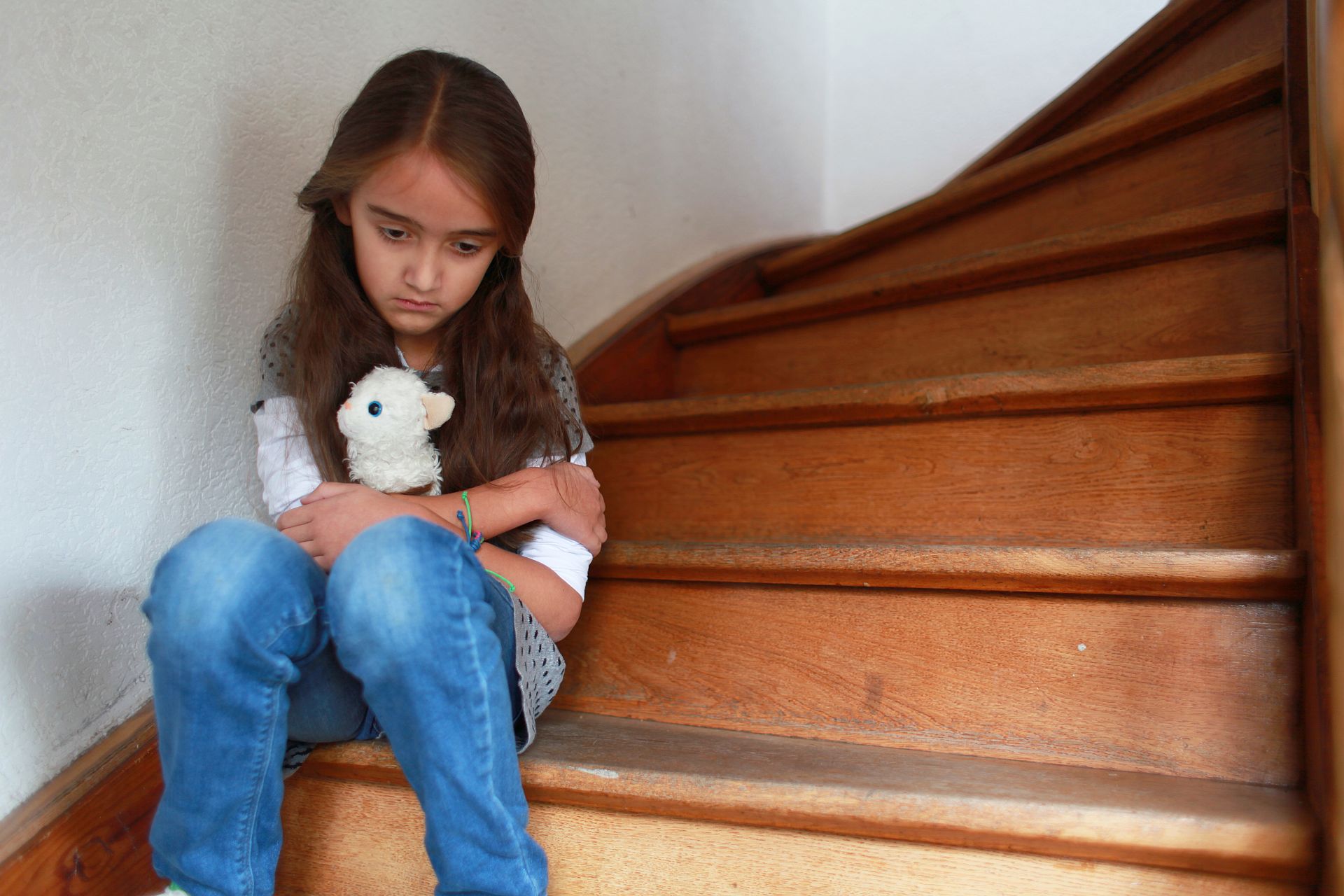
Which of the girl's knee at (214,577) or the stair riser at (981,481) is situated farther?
the stair riser at (981,481)

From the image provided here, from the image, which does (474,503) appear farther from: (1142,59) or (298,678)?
(1142,59)

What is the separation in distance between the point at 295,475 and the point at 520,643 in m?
0.25

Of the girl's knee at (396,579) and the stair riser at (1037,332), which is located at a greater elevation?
the stair riser at (1037,332)

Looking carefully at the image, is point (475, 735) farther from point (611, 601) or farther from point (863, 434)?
point (863, 434)

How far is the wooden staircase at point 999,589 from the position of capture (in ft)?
2.06

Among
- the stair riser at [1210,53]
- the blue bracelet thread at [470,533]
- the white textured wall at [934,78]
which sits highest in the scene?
the white textured wall at [934,78]

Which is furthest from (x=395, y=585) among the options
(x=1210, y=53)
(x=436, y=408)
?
(x=1210, y=53)

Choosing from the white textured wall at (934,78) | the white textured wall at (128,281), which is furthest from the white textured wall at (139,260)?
the white textured wall at (934,78)

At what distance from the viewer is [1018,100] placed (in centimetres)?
191

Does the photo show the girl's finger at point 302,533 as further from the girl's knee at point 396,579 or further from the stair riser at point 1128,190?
the stair riser at point 1128,190

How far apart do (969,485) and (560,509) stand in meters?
0.42

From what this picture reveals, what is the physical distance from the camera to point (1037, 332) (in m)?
1.11

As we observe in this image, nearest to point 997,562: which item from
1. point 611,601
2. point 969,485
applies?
point 969,485

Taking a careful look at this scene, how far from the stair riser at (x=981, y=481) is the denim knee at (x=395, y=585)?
484 millimetres
